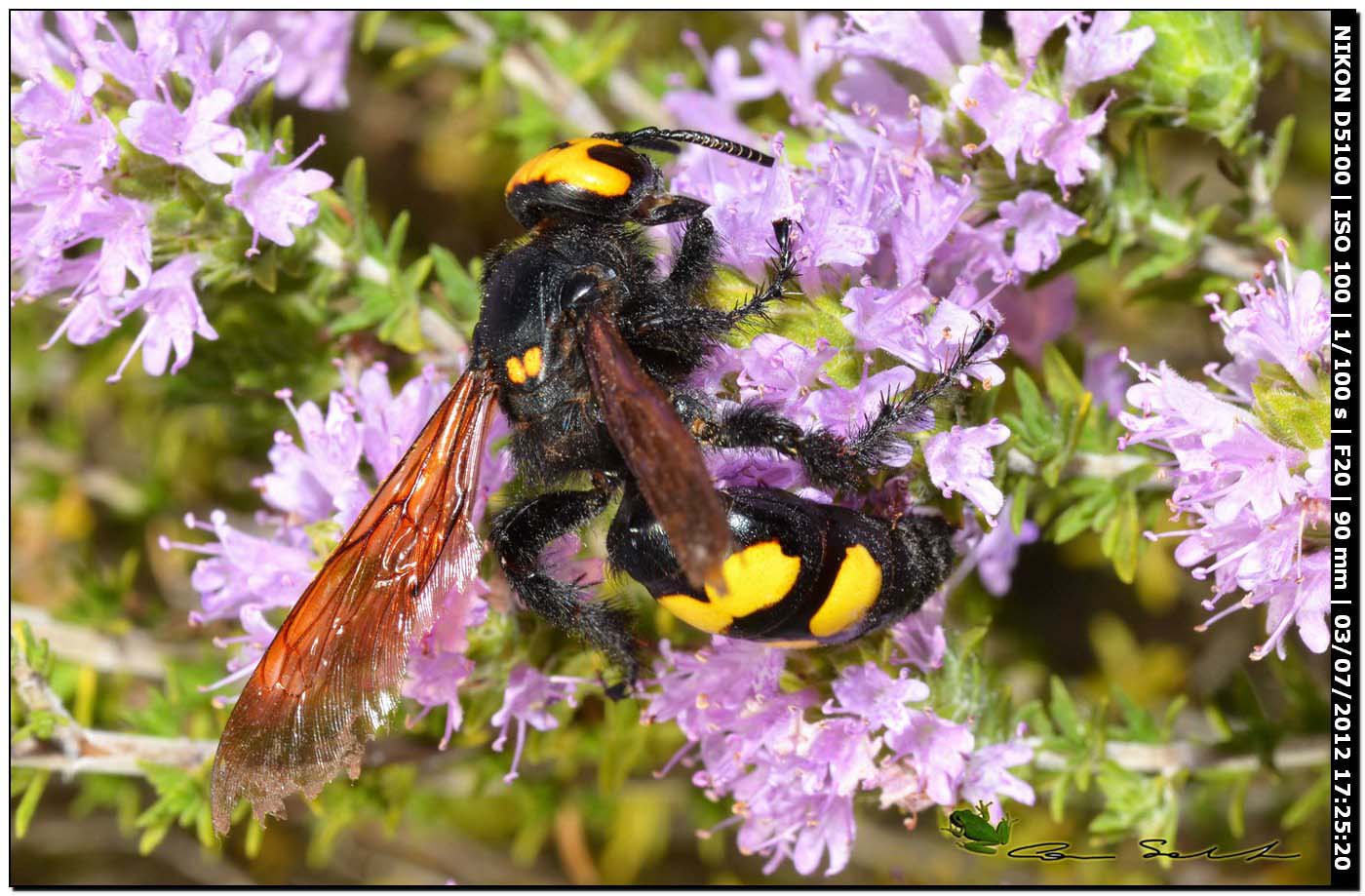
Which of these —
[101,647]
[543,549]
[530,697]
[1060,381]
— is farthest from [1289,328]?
[101,647]

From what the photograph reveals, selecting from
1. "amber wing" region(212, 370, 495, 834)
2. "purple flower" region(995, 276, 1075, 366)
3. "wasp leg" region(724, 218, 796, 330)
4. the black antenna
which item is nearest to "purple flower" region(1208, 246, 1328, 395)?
"purple flower" region(995, 276, 1075, 366)

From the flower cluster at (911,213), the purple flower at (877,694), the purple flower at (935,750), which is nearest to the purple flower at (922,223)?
the flower cluster at (911,213)

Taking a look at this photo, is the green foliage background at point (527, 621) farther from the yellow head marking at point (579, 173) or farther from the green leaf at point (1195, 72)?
the yellow head marking at point (579, 173)

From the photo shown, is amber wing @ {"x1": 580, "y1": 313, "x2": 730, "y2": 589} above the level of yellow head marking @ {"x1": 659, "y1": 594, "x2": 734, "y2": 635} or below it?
above

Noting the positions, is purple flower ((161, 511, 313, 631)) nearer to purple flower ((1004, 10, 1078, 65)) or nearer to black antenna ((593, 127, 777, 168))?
black antenna ((593, 127, 777, 168))

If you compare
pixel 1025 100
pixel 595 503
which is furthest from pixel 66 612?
pixel 1025 100
